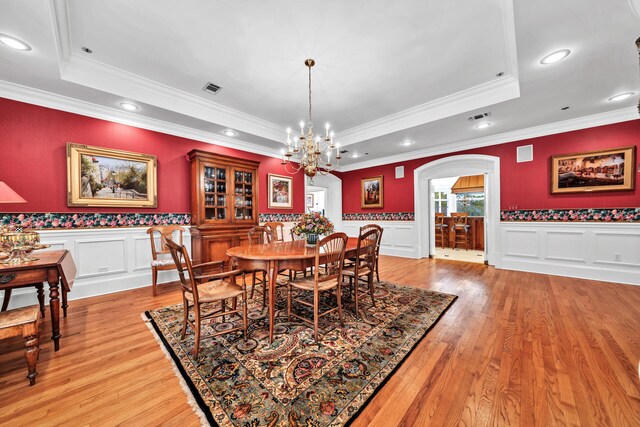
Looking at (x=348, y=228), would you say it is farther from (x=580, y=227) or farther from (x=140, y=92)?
(x=140, y=92)

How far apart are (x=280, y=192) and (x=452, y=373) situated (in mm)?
4742

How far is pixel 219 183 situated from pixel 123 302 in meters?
2.27

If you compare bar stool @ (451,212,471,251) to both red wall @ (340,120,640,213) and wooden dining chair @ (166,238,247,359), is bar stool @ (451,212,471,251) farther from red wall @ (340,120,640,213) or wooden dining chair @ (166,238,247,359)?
wooden dining chair @ (166,238,247,359)

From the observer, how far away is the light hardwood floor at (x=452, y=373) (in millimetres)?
1354

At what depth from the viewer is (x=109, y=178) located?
3441 millimetres

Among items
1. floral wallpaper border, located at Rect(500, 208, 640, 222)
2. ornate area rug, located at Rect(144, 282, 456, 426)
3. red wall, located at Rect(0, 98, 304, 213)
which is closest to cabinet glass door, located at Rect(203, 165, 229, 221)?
red wall, located at Rect(0, 98, 304, 213)

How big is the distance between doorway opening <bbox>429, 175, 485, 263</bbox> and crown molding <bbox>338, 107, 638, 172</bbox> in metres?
0.95

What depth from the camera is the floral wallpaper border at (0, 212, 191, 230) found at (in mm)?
2881

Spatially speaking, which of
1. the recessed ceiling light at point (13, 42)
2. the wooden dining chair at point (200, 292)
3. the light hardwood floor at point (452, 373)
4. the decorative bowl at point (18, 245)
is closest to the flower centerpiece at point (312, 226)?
the wooden dining chair at point (200, 292)

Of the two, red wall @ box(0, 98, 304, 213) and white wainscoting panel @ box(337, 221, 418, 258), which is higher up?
red wall @ box(0, 98, 304, 213)

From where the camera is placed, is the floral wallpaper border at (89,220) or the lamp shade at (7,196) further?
the floral wallpaper border at (89,220)

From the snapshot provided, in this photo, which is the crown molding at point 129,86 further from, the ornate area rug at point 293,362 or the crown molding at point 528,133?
the crown molding at point 528,133

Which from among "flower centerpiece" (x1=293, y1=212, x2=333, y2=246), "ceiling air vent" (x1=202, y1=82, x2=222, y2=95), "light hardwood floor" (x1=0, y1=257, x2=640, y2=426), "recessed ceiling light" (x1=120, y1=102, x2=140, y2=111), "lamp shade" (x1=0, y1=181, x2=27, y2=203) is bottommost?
"light hardwood floor" (x1=0, y1=257, x2=640, y2=426)

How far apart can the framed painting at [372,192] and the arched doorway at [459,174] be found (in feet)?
3.34
